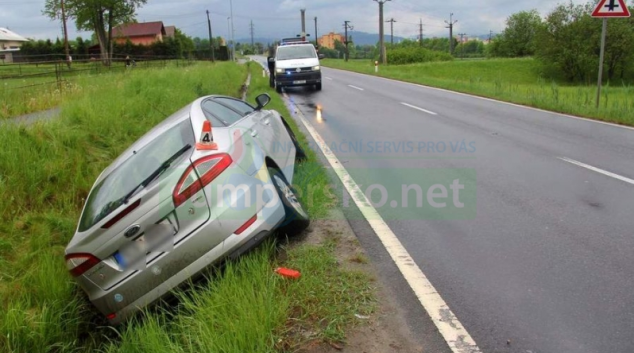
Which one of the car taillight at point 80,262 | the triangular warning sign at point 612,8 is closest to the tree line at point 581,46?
the triangular warning sign at point 612,8

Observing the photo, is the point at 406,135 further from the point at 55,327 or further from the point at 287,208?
the point at 55,327

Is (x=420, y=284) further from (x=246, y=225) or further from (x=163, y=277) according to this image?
(x=163, y=277)

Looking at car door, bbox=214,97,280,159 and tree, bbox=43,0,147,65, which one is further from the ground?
tree, bbox=43,0,147,65

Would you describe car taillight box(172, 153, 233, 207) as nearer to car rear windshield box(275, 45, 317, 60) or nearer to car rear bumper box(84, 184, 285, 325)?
car rear bumper box(84, 184, 285, 325)

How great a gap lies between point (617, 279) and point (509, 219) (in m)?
1.36

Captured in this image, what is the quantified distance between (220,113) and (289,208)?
157 cm

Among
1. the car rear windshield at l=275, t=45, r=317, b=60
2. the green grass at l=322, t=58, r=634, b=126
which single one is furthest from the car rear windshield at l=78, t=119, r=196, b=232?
the car rear windshield at l=275, t=45, r=317, b=60

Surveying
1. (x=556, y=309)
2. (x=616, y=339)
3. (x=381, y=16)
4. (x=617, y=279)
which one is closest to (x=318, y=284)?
(x=556, y=309)

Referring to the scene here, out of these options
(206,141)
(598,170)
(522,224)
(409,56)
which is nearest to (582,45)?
(409,56)

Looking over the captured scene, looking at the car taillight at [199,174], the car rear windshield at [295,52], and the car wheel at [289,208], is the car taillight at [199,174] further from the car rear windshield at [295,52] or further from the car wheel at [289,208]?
the car rear windshield at [295,52]

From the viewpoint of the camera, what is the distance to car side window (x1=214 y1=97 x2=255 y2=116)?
5.74 metres

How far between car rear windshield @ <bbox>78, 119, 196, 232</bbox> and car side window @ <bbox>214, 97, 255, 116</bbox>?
1346mm

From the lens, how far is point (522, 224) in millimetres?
4699

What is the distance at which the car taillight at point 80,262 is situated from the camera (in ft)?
11.2
